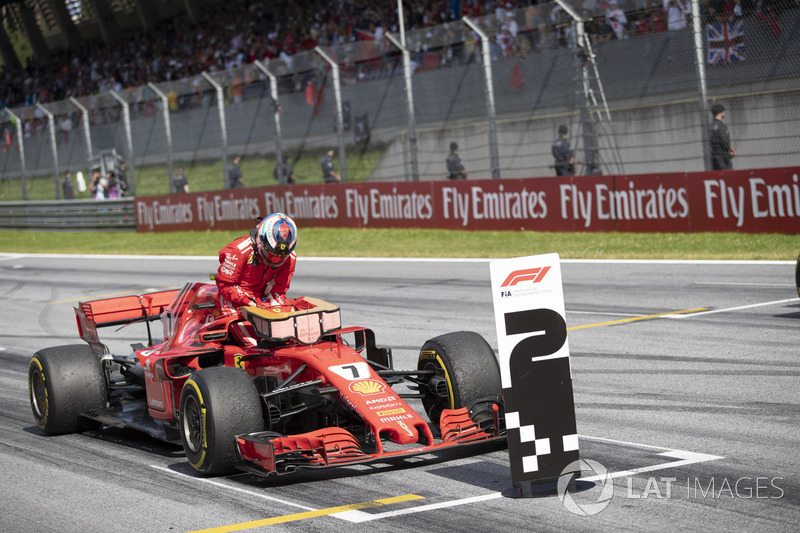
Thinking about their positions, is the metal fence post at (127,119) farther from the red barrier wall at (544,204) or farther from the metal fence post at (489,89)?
the metal fence post at (489,89)

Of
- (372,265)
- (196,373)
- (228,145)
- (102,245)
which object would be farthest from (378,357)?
(102,245)

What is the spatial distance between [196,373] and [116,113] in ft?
84.7

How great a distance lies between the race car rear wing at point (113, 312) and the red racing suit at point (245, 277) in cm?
137

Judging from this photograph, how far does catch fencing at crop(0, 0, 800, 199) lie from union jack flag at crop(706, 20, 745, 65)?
2 cm

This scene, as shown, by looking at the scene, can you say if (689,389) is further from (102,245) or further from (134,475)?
(102,245)

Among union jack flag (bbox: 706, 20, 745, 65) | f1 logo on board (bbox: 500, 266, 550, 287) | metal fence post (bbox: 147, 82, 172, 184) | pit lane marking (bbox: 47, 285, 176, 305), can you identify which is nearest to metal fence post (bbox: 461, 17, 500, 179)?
union jack flag (bbox: 706, 20, 745, 65)

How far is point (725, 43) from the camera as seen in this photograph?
58.0 feet

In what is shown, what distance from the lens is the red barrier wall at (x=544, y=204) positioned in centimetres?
1683

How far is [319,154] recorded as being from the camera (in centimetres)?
2548

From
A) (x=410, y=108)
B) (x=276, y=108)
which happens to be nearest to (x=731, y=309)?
(x=410, y=108)

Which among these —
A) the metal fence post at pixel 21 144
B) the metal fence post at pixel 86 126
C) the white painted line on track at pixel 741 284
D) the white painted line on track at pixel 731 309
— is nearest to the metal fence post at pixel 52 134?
the metal fence post at pixel 21 144

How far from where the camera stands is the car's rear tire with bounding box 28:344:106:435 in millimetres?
7719

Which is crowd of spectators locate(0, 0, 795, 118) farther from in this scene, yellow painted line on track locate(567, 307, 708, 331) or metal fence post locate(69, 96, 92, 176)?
yellow painted line on track locate(567, 307, 708, 331)

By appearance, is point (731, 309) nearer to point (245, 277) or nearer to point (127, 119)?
point (245, 277)
